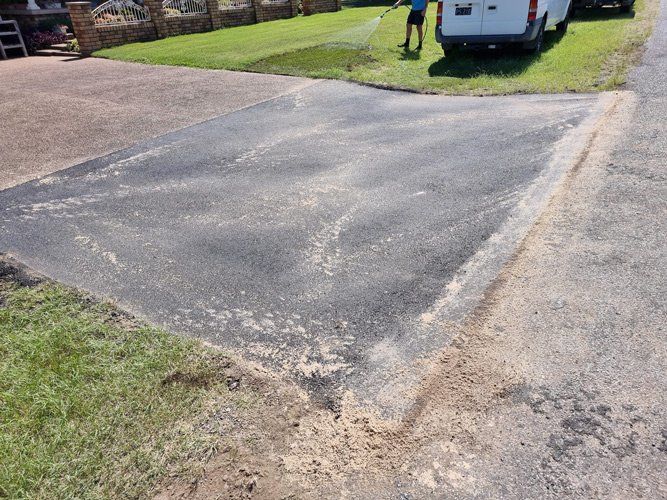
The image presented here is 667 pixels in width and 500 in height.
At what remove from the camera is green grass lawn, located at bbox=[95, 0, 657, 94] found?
Result: 363 inches

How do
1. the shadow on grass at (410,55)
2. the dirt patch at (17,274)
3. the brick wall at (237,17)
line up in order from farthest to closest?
the brick wall at (237,17)
the shadow on grass at (410,55)
the dirt patch at (17,274)

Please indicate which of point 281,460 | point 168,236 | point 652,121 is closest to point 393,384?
point 281,460

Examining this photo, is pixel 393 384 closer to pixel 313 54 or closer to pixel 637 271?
pixel 637 271

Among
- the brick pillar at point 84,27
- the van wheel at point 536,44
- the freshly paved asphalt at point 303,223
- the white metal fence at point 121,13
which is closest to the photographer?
the freshly paved asphalt at point 303,223

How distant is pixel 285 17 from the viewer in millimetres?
22031

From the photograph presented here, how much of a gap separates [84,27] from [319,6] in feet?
38.3

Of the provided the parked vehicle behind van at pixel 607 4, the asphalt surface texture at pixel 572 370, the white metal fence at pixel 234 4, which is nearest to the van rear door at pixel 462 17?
the asphalt surface texture at pixel 572 370

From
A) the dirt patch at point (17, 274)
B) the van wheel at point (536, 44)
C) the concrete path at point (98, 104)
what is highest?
the van wheel at point (536, 44)

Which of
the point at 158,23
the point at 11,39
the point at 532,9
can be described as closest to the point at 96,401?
the point at 532,9

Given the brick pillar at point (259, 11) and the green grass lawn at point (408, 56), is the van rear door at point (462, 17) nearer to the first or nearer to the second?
the green grass lawn at point (408, 56)

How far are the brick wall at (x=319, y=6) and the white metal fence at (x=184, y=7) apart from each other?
5.63 m

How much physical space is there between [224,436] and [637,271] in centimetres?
314

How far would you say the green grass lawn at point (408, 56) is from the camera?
30.3 ft

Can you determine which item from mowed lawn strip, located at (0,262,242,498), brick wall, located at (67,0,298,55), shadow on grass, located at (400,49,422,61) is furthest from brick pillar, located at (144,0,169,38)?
mowed lawn strip, located at (0,262,242,498)
